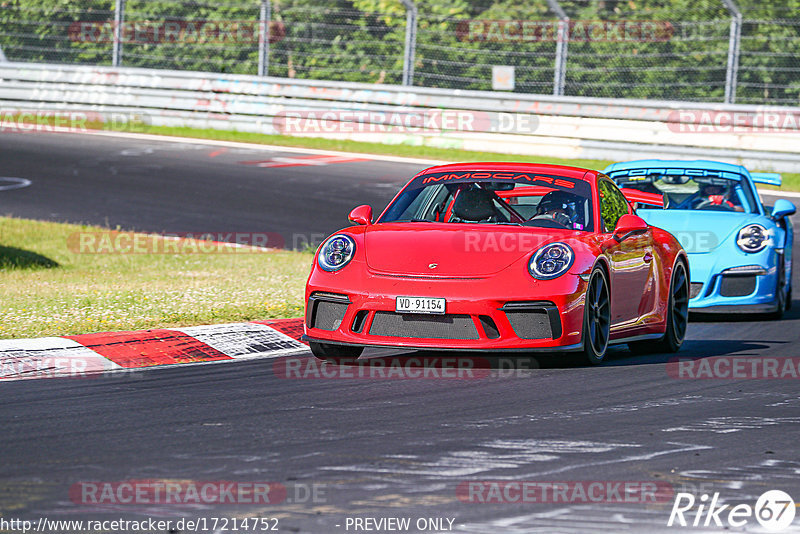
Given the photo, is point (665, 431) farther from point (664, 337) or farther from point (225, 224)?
point (225, 224)

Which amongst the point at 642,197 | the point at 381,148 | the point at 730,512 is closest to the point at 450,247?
the point at 642,197

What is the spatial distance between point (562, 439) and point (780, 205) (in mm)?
6823

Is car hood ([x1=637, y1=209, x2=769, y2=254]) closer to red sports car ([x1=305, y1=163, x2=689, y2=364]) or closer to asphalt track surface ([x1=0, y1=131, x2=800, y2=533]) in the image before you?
asphalt track surface ([x1=0, y1=131, x2=800, y2=533])

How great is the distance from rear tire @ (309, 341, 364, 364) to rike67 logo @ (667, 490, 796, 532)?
3619mm

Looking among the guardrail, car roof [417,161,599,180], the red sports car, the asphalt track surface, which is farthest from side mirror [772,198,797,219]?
the guardrail

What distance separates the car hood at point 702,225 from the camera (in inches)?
448

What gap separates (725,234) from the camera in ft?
37.5

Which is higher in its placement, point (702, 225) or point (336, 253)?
point (336, 253)

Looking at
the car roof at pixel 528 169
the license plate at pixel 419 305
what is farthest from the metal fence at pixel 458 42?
the license plate at pixel 419 305

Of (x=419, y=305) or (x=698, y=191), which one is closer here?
(x=419, y=305)

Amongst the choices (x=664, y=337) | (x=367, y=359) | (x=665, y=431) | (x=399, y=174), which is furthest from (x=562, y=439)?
(x=399, y=174)

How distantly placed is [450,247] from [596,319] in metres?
0.99

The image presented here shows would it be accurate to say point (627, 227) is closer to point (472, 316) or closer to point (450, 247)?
point (450, 247)

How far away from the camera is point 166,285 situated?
1162 cm
